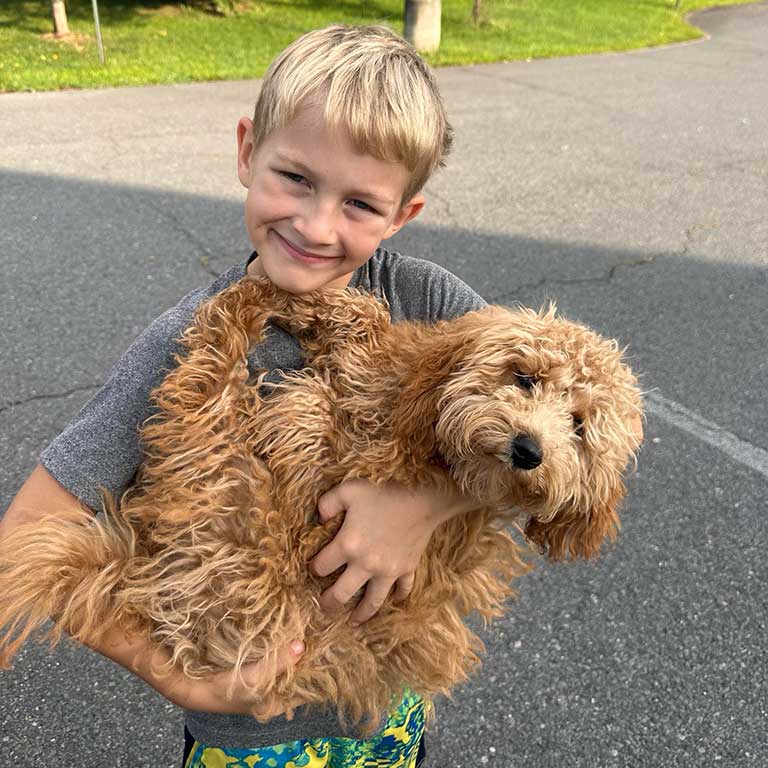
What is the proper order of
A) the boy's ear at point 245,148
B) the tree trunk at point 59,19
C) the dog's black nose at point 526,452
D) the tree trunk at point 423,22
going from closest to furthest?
1. the dog's black nose at point 526,452
2. the boy's ear at point 245,148
3. the tree trunk at point 59,19
4. the tree trunk at point 423,22

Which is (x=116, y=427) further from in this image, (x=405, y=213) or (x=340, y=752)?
(x=340, y=752)

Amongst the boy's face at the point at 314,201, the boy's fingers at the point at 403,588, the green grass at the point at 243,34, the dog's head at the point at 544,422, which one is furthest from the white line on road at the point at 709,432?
the green grass at the point at 243,34

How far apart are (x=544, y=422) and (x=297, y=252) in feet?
1.97

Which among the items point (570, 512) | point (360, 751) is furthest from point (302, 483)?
point (360, 751)

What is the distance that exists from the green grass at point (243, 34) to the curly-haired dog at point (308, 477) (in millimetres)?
8364

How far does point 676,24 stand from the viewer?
1706cm

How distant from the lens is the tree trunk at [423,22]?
11828mm

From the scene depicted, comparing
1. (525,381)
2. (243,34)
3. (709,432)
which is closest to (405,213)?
(525,381)

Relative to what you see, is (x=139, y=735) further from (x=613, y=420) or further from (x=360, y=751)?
(x=613, y=420)

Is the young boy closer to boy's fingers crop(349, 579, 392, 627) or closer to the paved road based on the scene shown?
boy's fingers crop(349, 579, 392, 627)

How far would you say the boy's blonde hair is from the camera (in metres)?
1.42

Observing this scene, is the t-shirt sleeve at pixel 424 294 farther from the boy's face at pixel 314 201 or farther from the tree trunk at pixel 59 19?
the tree trunk at pixel 59 19

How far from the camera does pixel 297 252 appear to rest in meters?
1.52

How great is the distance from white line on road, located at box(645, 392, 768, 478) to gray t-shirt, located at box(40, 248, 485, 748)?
239 centimetres
